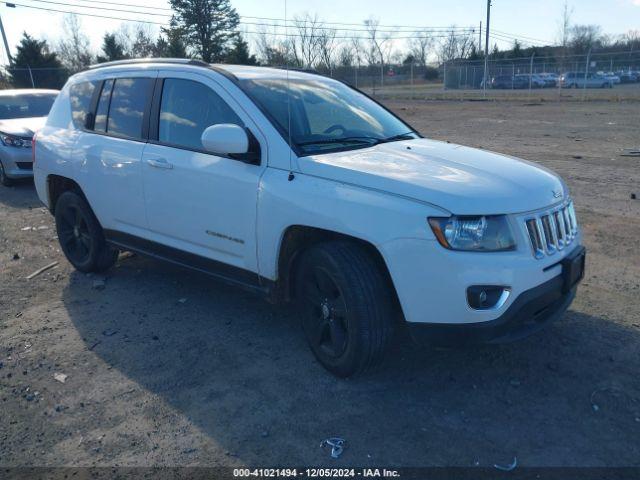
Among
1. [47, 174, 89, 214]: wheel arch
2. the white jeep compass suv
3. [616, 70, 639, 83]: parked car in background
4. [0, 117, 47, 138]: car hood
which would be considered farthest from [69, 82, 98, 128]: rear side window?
→ [616, 70, 639, 83]: parked car in background

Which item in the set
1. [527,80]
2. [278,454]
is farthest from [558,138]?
[527,80]

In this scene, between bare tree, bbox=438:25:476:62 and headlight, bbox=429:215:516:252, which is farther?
bare tree, bbox=438:25:476:62

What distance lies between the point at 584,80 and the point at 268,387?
37563 millimetres

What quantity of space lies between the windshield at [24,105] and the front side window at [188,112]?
27.1 ft

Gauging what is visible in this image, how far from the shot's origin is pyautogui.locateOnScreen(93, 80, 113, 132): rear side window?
16.4ft

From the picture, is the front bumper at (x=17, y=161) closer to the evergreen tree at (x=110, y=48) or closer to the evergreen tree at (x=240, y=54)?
the evergreen tree at (x=240, y=54)

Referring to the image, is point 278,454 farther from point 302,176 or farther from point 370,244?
point 302,176

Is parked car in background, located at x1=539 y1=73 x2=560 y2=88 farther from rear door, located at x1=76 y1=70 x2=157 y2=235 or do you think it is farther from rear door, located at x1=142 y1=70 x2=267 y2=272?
rear door, located at x1=142 y1=70 x2=267 y2=272

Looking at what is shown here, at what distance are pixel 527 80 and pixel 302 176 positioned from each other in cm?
3773

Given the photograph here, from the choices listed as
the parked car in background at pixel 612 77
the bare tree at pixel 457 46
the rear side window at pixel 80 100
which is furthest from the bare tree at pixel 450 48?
the rear side window at pixel 80 100

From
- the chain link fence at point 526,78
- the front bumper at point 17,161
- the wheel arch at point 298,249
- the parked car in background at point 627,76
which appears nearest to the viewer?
the wheel arch at point 298,249

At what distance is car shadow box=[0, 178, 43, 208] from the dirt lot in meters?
4.06

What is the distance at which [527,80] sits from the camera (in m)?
37.1

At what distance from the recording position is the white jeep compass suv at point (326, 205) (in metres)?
3.00
